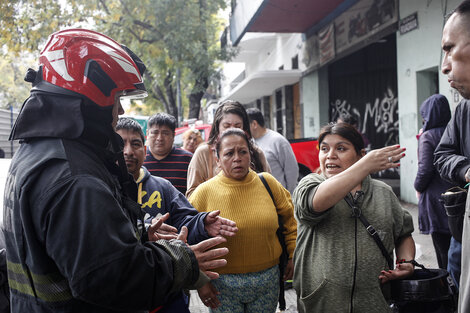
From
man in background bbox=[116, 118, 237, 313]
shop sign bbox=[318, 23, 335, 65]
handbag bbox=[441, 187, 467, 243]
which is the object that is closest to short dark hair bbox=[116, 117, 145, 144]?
man in background bbox=[116, 118, 237, 313]

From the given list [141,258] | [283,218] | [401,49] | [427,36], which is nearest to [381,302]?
[283,218]

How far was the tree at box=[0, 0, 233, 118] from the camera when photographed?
12.2 meters

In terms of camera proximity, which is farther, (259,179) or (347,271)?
(259,179)

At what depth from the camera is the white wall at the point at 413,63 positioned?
771cm

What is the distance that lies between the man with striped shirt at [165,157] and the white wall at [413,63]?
519 cm

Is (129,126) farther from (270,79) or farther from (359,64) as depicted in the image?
(270,79)

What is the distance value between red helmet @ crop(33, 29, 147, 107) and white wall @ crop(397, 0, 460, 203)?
273 inches

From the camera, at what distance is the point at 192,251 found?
1.68 meters

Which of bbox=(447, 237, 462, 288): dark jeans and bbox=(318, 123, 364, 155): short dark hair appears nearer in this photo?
bbox=(318, 123, 364, 155): short dark hair

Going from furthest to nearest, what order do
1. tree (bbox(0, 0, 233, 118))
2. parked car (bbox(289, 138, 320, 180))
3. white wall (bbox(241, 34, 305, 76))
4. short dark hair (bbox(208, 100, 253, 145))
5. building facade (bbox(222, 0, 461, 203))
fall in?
white wall (bbox(241, 34, 305, 76))
tree (bbox(0, 0, 233, 118))
building facade (bbox(222, 0, 461, 203))
parked car (bbox(289, 138, 320, 180))
short dark hair (bbox(208, 100, 253, 145))

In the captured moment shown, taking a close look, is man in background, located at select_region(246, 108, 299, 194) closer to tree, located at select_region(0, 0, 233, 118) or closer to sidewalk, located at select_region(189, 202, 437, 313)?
sidewalk, located at select_region(189, 202, 437, 313)

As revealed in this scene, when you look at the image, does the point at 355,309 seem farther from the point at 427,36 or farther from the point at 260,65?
the point at 260,65

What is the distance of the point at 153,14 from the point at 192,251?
1327cm

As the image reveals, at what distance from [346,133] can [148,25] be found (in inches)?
509
